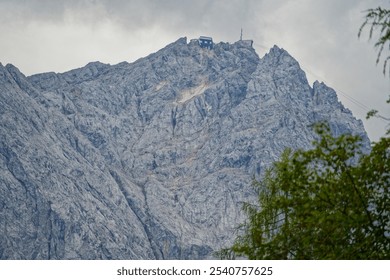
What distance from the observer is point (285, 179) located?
2734 cm

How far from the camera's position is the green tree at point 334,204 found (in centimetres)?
2484

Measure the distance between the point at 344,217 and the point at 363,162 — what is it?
230cm

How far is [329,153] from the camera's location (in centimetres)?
2641

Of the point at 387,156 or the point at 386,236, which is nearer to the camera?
the point at 386,236

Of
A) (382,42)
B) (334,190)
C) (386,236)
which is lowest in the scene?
(386,236)

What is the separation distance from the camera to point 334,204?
25.8 metres

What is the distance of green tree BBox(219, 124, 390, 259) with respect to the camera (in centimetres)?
2484
